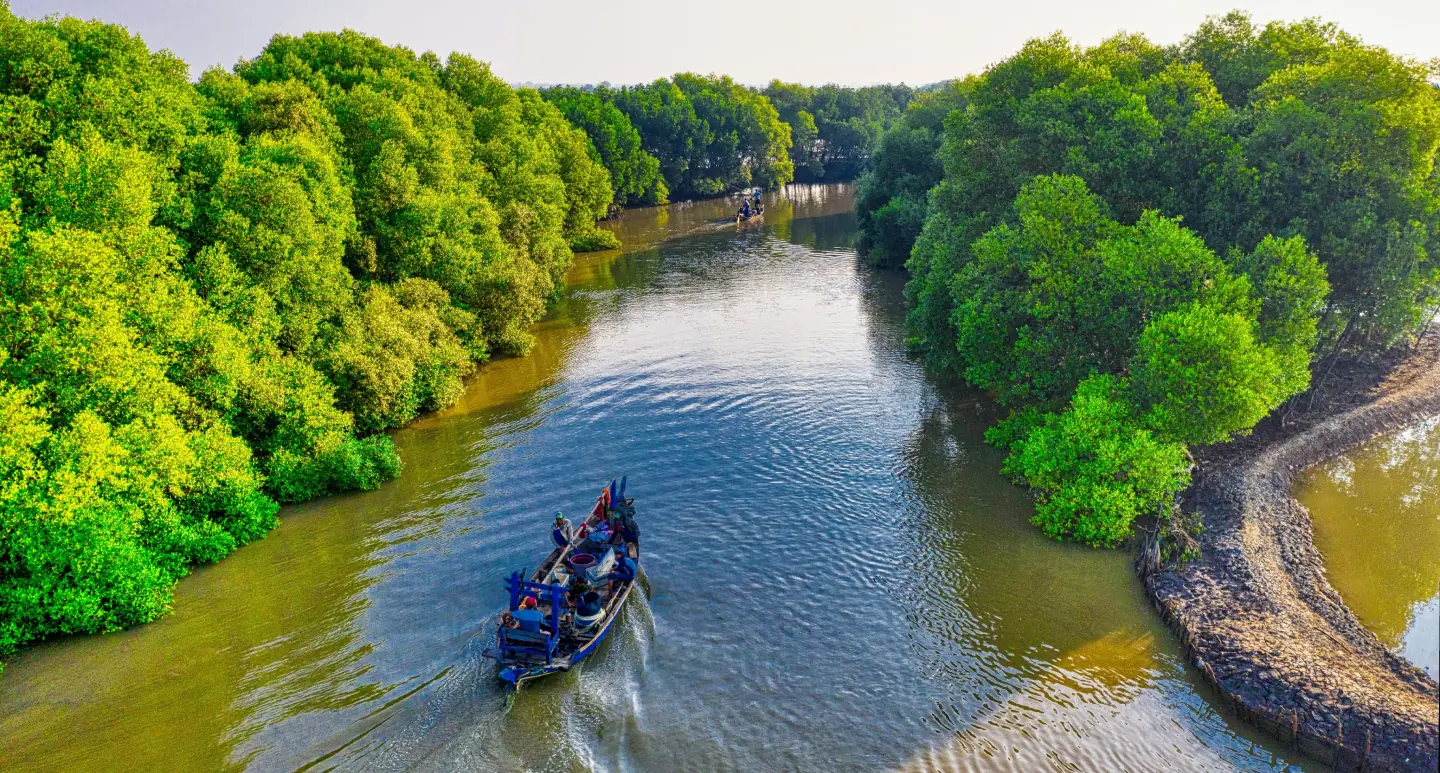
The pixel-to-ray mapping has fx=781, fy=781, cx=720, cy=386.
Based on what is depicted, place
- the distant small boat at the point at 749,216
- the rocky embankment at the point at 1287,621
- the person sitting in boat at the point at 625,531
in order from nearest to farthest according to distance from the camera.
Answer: the rocky embankment at the point at 1287,621 < the person sitting in boat at the point at 625,531 < the distant small boat at the point at 749,216

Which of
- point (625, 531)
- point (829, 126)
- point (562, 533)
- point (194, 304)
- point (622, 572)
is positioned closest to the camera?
point (622, 572)

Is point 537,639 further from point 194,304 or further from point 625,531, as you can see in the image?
point 194,304

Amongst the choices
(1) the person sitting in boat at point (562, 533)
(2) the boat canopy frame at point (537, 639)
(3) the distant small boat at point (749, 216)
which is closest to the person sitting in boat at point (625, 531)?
(1) the person sitting in boat at point (562, 533)

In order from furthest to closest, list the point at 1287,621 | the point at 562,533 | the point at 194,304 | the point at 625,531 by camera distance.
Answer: the point at 194,304 → the point at 625,531 → the point at 562,533 → the point at 1287,621

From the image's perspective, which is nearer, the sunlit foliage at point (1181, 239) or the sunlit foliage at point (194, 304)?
the sunlit foliage at point (194, 304)

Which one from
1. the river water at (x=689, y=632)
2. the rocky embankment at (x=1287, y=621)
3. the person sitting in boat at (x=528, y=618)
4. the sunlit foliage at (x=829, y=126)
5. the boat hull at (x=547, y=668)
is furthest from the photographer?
the sunlit foliage at (x=829, y=126)

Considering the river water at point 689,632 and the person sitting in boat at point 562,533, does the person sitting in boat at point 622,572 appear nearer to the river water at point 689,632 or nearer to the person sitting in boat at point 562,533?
the river water at point 689,632

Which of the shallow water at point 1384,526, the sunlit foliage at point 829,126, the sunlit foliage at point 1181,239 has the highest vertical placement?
the sunlit foliage at point 829,126

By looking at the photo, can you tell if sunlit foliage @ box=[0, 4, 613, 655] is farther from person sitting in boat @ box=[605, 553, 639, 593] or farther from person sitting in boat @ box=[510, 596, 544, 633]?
person sitting in boat @ box=[605, 553, 639, 593]

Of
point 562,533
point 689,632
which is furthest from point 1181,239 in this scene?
point 562,533
